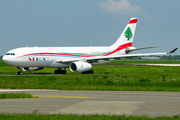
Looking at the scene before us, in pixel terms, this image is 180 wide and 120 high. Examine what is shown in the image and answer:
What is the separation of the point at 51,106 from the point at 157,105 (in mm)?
5598

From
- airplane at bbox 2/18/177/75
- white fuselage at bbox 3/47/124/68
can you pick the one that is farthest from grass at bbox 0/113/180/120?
white fuselage at bbox 3/47/124/68

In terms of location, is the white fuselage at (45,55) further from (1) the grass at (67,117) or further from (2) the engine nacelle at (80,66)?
(1) the grass at (67,117)

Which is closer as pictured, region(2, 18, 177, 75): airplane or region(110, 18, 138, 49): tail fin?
region(2, 18, 177, 75): airplane

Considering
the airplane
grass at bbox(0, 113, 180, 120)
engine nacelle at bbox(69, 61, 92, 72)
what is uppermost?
the airplane

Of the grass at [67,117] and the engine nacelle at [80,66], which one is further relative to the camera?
the engine nacelle at [80,66]

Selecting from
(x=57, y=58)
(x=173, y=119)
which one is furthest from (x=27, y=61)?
(x=173, y=119)

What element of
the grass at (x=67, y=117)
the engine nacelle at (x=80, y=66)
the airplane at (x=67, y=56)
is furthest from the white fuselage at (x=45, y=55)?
the grass at (x=67, y=117)

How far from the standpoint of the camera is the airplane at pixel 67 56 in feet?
153

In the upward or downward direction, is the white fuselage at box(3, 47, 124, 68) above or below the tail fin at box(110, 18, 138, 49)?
below

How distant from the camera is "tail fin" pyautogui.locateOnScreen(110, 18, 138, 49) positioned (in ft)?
183

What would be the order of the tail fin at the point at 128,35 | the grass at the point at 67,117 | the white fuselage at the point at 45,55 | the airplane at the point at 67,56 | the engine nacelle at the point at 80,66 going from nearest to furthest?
1. the grass at the point at 67,117
2. the white fuselage at the point at 45,55
3. the airplane at the point at 67,56
4. the engine nacelle at the point at 80,66
5. the tail fin at the point at 128,35

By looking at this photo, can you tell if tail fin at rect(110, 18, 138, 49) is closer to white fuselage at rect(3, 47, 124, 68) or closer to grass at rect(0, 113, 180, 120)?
white fuselage at rect(3, 47, 124, 68)

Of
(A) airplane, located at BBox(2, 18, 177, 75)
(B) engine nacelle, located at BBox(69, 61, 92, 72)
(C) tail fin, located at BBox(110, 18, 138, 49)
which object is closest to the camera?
(A) airplane, located at BBox(2, 18, 177, 75)

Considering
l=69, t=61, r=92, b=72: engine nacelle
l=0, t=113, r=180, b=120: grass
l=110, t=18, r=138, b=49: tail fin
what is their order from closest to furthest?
l=0, t=113, r=180, b=120: grass → l=69, t=61, r=92, b=72: engine nacelle → l=110, t=18, r=138, b=49: tail fin
